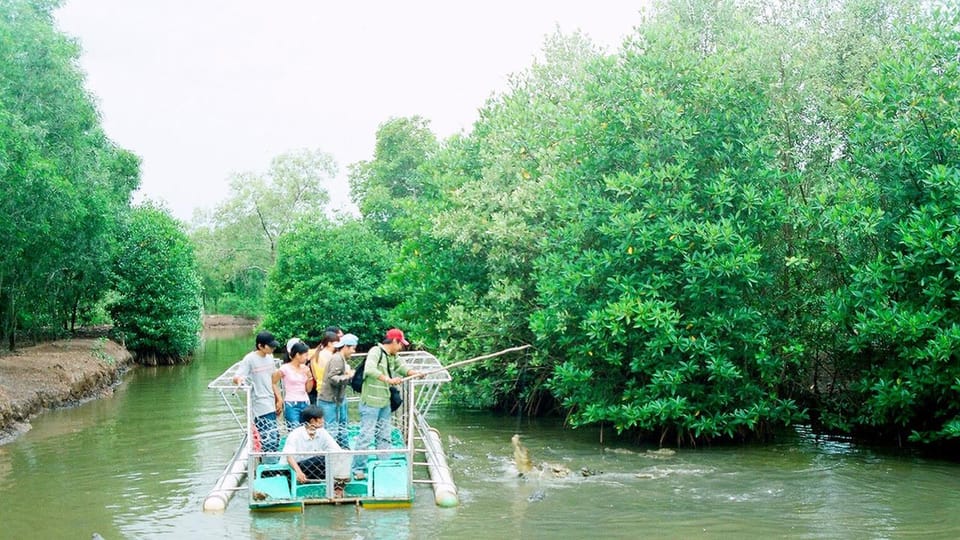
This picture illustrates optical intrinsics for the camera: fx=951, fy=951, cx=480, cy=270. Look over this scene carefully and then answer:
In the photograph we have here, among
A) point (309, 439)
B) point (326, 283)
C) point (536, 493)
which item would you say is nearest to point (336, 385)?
point (309, 439)

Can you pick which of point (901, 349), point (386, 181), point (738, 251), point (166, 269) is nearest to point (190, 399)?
point (166, 269)

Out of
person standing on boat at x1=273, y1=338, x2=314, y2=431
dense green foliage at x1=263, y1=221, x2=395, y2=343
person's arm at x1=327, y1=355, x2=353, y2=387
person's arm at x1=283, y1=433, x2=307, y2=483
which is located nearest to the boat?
person's arm at x1=283, y1=433, x2=307, y2=483

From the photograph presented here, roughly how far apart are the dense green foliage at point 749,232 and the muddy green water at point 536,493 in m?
0.98

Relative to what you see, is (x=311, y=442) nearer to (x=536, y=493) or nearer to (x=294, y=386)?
(x=294, y=386)

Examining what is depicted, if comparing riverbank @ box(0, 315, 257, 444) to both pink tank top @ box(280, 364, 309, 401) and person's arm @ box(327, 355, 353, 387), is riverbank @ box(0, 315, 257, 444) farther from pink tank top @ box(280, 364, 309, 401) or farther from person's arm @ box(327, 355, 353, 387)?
person's arm @ box(327, 355, 353, 387)

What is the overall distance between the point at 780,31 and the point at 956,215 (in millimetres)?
5586

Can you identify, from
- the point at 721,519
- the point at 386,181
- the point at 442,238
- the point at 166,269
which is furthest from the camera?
the point at 386,181

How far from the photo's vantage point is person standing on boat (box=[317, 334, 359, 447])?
478 inches

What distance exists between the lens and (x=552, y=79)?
74.7 feet

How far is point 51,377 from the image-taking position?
928 inches

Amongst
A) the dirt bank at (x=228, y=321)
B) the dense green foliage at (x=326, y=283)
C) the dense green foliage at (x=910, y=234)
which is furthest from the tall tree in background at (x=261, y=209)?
the dense green foliage at (x=910, y=234)

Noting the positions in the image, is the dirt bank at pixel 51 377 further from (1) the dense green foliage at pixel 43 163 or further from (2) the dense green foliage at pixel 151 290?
(2) the dense green foliage at pixel 151 290

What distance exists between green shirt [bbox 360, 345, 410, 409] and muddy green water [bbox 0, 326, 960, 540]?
135 centimetres

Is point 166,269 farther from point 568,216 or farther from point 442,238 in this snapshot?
point 568,216
